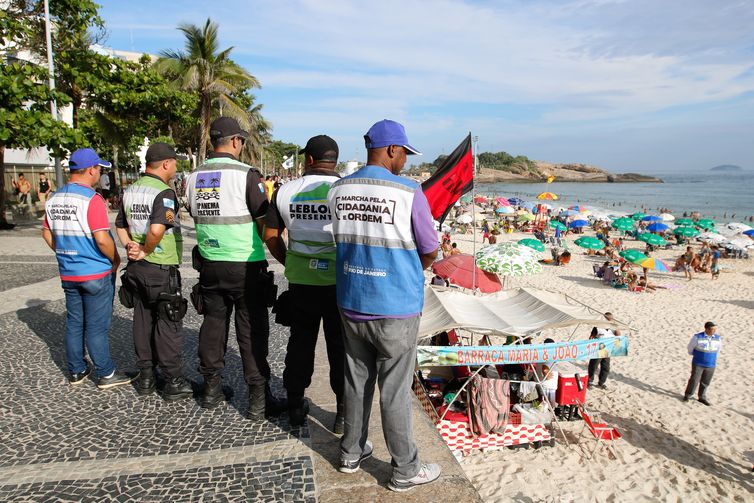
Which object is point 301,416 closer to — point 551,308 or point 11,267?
point 551,308

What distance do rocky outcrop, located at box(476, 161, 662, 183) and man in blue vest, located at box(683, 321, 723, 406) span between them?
141m

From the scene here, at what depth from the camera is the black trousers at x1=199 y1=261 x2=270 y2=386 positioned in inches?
129

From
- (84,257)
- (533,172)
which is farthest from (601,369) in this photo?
(533,172)

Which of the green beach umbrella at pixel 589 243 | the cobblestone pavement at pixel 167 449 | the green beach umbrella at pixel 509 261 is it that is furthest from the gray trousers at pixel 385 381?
the green beach umbrella at pixel 589 243

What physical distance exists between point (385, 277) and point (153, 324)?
227 centimetres

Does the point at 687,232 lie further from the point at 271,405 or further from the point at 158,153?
the point at 158,153

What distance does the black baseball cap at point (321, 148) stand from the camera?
3.10 m

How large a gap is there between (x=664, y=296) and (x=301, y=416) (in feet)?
56.7

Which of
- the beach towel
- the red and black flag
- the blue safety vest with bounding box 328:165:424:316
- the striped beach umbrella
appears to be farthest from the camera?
the striped beach umbrella

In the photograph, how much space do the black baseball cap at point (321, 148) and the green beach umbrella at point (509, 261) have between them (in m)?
6.79

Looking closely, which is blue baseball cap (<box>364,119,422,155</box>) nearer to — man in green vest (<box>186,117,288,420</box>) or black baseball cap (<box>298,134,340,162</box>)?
black baseball cap (<box>298,134,340,162</box>)

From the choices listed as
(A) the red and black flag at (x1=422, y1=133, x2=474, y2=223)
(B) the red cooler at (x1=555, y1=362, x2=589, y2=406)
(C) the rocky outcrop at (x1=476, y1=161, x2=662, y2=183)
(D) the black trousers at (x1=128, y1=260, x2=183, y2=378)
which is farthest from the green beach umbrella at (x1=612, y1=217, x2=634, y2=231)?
(C) the rocky outcrop at (x1=476, y1=161, x2=662, y2=183)

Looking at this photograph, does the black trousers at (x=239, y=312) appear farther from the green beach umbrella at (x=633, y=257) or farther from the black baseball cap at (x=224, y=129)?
the green beach umbrella at (x=633, y=257)

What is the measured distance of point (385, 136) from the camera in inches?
101
